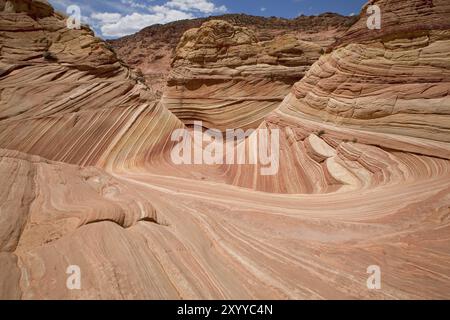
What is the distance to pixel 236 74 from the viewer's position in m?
13.4

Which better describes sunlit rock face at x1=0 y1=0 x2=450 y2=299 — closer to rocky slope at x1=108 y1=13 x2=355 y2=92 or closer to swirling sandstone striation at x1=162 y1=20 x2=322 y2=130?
swirling sandstone striation at x1=162 y1=20 x2=322 y2=130

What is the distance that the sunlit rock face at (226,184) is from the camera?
213 cm

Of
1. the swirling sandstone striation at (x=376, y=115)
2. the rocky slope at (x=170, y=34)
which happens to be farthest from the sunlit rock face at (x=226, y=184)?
the rocky slope at (x=170, y=34)

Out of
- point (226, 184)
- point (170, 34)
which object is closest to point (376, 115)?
point (226, 184)

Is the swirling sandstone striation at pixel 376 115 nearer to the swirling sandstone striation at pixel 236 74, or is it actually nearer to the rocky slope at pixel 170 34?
the swirling sandstone striation at pixel 236 74

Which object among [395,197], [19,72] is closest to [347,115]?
[395,197]

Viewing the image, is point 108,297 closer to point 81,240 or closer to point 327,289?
point 81,240

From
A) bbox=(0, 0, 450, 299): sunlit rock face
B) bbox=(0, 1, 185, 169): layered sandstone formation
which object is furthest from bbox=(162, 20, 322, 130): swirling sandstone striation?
bbox=(0, 1, 185, 169): layered sandstone formation

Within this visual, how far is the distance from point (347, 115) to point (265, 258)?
4.66m

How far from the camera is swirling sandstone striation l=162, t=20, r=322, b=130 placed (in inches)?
523

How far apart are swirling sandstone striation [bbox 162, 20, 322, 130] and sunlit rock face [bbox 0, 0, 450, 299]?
5261 millimetres

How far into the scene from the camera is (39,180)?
3682 mm

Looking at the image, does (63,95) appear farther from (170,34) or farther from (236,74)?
(170,34)

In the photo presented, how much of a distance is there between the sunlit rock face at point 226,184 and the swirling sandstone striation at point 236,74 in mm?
5261
